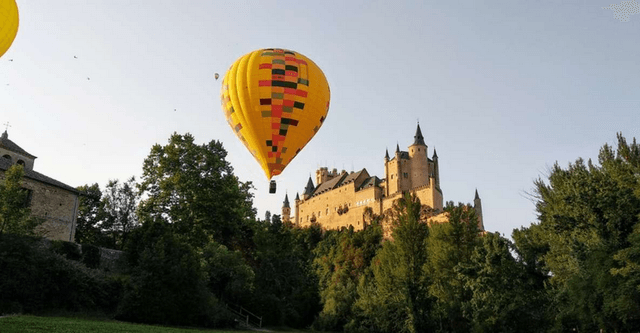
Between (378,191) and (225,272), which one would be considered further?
(378,191)

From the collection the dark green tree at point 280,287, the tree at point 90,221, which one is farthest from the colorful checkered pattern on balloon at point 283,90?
the tree at point 90,221

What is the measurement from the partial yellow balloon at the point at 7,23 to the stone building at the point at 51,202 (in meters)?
21.7

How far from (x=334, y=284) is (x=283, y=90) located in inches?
1147

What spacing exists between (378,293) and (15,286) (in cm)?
2292

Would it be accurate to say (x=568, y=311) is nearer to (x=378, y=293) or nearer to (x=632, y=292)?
(x=632, y=292)

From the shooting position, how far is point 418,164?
304 ft

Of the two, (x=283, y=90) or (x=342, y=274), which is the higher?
(x=283, y=90)

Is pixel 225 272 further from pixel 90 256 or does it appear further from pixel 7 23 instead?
pixel 7 23

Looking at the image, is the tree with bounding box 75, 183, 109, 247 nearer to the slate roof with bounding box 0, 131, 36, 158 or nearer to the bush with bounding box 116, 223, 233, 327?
the slate roof with bounding box 0, 131, 36, 158

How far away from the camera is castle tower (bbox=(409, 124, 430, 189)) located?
91562 mm

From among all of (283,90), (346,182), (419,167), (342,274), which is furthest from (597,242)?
(346,182)

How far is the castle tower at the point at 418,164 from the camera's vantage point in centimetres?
9156

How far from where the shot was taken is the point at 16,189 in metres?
28.0

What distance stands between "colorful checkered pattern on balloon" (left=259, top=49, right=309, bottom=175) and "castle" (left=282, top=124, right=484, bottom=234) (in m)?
64.1
